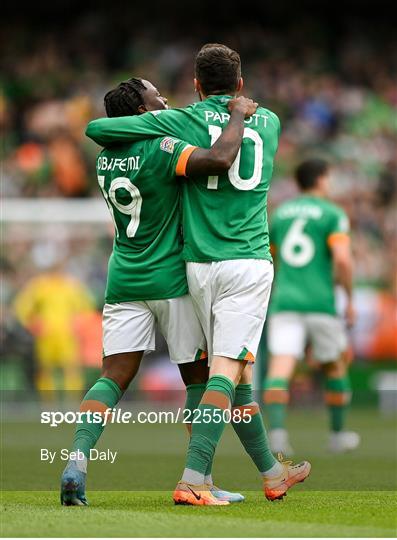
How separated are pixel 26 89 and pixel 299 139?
15.6 ft

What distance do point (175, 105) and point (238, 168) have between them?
15697 millimetres

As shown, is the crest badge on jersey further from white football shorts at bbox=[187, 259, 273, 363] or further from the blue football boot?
the blue football boot

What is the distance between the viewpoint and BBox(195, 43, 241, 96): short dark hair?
246 inches

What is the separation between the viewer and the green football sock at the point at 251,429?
640 cm

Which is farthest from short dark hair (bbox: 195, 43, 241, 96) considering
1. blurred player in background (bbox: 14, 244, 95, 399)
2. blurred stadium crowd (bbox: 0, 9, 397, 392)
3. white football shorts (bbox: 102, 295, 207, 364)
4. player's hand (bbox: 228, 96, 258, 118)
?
blurred stadium crowd (bbox: 0, 9, 397, 392)

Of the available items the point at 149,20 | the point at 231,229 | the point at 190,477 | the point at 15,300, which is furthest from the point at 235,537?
the point at 149,20

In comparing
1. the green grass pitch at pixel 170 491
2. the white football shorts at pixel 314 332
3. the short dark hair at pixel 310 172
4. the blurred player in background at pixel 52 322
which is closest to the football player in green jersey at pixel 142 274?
the green grass pitch at pixel 170 491

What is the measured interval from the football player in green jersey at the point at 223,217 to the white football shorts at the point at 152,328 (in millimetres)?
88

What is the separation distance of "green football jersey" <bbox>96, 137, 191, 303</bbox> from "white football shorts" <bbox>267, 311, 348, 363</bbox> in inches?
180

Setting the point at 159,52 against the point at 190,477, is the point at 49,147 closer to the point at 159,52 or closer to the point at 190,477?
the point at 159,52

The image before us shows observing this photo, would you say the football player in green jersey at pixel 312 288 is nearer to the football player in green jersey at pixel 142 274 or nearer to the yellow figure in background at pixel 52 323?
the football player in green jersey at pixel 142 274

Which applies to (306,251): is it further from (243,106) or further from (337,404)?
(243,106)

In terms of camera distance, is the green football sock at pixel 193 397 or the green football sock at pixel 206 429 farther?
the green football sock at pixel 193 397

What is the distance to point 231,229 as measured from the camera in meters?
6.22
